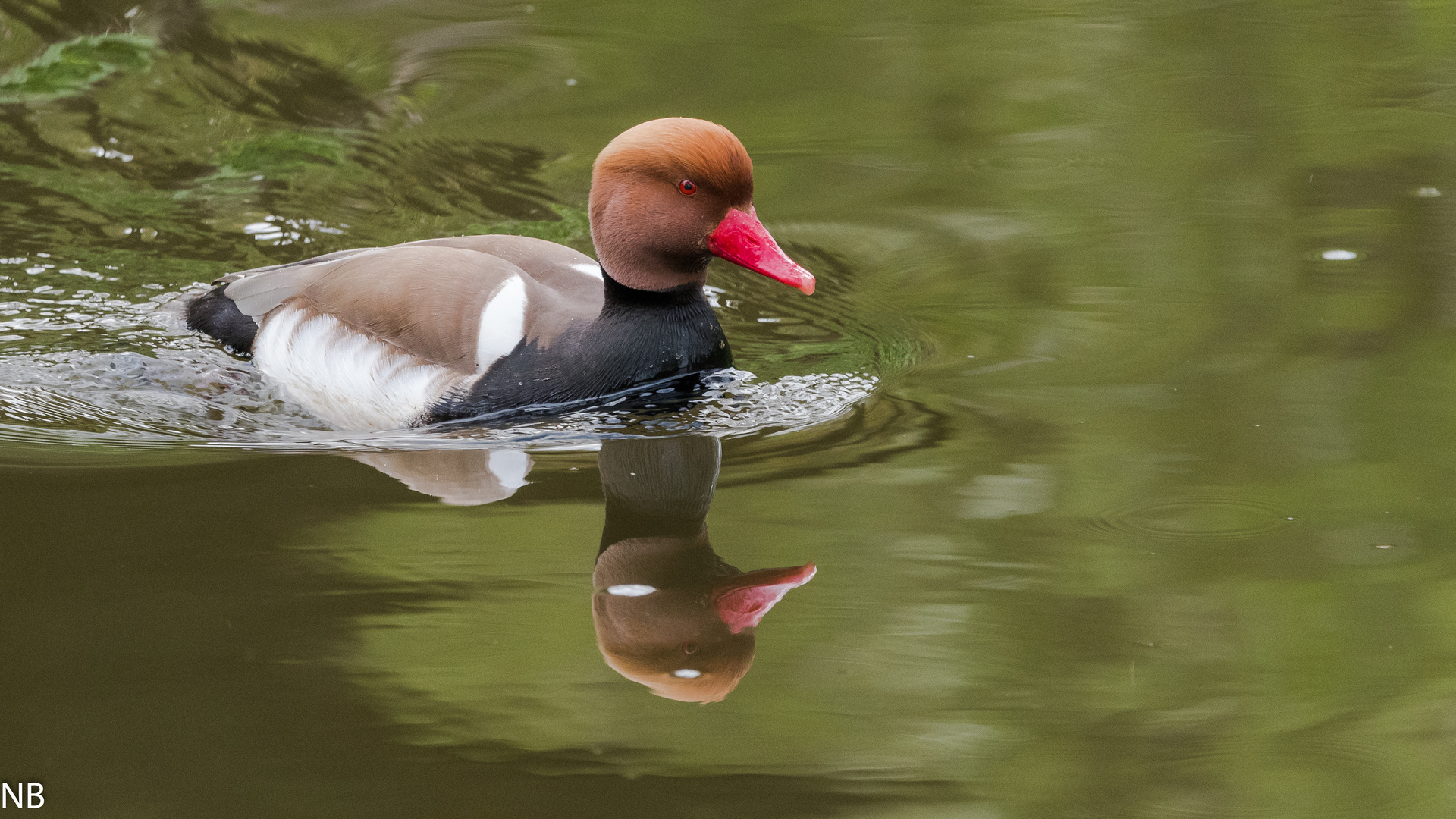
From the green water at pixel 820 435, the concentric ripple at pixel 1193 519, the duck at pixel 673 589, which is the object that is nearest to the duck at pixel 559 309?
the green water at pixel 820 435

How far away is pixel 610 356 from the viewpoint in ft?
16.7

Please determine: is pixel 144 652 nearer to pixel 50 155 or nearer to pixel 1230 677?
pixel 1230 677

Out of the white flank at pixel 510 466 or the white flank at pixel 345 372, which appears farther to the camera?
the white flank at pixel 345 372

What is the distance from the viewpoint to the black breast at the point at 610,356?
A: 5031 mm

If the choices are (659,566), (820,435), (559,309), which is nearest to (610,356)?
(559,309)

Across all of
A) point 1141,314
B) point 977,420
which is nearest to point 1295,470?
point 977,420

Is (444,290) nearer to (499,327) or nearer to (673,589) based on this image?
(499,327)

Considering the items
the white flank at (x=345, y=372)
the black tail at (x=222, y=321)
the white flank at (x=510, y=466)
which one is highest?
the black tail at (x=222, y=321)

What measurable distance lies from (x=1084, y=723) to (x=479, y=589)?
1.44 metres

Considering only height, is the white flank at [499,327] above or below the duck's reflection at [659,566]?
above

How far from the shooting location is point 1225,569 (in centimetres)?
379

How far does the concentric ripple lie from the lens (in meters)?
4.00

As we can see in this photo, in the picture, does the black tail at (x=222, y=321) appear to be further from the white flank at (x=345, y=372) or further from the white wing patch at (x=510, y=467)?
the white wing patch at (x=510, y=467)

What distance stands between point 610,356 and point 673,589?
156 cm
